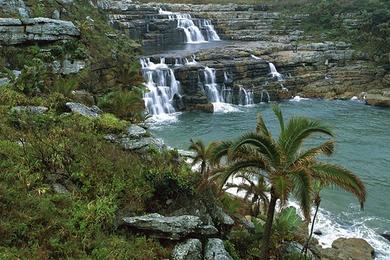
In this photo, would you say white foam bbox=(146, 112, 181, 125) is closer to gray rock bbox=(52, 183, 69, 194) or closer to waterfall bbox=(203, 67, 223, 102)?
waterfall bbox=(203, 67, 223, 102)

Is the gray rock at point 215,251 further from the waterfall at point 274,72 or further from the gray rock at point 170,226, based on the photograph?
the waterfall at point 274,72

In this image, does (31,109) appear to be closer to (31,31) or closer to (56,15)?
(31,31)

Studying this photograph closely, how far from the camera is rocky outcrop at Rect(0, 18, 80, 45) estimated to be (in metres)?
22.0

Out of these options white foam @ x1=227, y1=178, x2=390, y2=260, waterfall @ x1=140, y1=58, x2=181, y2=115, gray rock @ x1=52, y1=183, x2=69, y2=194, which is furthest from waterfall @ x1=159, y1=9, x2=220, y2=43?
gray rock @ x1=52, y1=183, x2=69, y2=194

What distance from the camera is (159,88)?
33.5 meters

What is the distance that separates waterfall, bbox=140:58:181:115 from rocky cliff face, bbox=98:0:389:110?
2.95 ft

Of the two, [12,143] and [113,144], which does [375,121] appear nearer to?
[113,144]

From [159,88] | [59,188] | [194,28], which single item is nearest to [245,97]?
[159,88]

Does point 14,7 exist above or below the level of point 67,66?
above

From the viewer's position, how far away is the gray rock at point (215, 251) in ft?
30.2

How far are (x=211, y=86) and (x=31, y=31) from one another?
55.6 feet

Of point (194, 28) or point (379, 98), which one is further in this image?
point (194, 28)

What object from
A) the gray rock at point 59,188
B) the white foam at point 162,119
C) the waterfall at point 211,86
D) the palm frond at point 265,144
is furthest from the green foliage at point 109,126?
the waterfall at point 211,86

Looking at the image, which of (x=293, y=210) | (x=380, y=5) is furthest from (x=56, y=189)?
(x=380, y=5)
